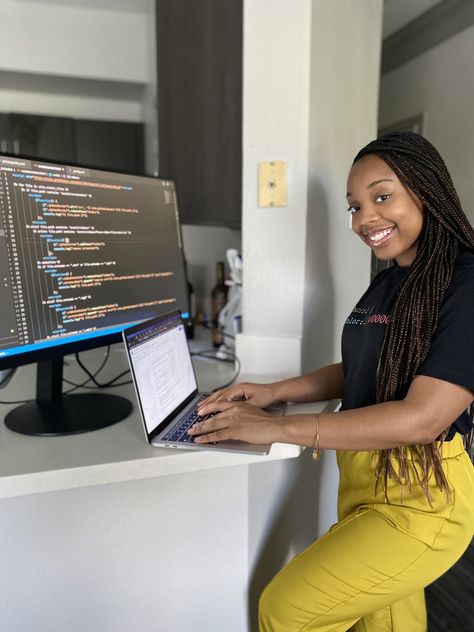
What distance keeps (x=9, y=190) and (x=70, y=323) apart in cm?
28

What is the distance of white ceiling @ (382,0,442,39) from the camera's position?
2.85m

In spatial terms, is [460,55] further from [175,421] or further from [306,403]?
[175,421]

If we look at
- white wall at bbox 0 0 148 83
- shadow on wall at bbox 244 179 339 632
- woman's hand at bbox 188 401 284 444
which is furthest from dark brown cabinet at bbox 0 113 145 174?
woman's hand at bbox 188 401 284 444

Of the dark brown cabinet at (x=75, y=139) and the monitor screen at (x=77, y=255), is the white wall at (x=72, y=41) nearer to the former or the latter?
the dark brown cabinet at (x=75, y=139)

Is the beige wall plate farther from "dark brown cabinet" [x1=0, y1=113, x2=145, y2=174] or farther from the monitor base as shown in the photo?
"dark brown cabinet" [x1=0, y1=113, x2=145, y2=174]

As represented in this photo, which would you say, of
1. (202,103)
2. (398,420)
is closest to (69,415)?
(398,420)

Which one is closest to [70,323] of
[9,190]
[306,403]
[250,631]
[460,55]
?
[9,190]

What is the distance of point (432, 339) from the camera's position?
0.87 meters

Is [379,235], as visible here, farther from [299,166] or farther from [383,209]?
[299,166]

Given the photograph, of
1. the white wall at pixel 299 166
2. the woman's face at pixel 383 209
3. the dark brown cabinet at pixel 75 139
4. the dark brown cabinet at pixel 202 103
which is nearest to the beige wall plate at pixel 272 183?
the white wall at pixel 299 166

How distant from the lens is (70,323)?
103cm

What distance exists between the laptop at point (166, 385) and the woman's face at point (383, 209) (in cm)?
42

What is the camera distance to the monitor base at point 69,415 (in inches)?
38.9

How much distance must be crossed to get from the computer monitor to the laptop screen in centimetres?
13
